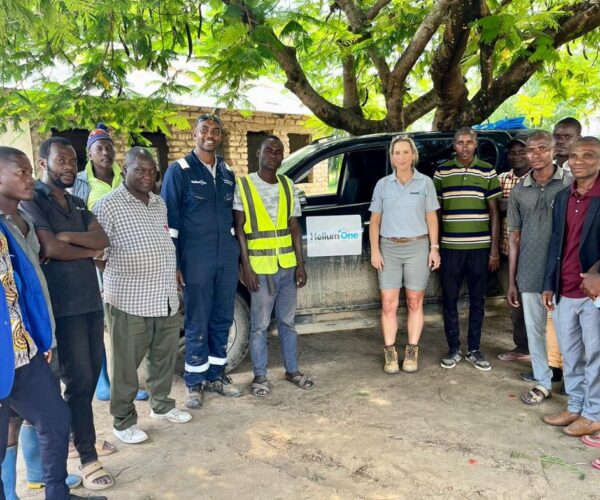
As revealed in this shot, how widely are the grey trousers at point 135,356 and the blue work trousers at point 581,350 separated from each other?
2.59 meters

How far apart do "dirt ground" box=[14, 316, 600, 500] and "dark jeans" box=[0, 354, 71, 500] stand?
1.45 feet

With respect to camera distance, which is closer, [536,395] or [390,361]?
[536,395]

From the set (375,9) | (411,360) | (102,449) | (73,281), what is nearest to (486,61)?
(375,9)

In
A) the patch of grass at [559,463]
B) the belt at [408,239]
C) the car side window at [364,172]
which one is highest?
the car side window at [364,172]

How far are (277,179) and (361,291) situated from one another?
1323 mm

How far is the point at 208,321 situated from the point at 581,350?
2607mm

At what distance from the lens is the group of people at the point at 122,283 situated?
2.20 m

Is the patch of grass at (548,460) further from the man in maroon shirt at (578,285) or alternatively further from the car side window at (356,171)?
the car side window at (356,171)

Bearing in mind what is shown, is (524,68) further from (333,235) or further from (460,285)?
(333,235)

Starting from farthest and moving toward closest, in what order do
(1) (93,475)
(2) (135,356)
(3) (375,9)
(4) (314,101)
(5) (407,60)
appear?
(3) (375,9) → (4) (314,101) → (5) (407,60) → (2) (135,356) → (1) (93,475)

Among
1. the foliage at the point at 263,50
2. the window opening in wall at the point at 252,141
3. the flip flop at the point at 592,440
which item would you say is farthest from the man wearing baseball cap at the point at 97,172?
the window opening in wall at the point at 252,141

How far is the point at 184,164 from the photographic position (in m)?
3.53

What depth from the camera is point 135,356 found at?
3.17 metres

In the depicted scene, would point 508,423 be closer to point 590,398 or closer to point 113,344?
point 590,398
